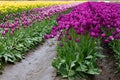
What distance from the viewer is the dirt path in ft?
22.3

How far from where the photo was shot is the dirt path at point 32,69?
680cm

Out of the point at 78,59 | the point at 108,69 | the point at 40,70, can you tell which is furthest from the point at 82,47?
the point at 40,70

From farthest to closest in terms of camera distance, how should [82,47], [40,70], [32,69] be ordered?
[32,69] < [40,70] < [82,47]

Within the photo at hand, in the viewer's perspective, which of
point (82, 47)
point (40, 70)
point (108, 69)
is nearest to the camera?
point (82, 47)

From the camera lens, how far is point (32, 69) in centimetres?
765

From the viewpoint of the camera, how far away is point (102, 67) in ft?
23.4

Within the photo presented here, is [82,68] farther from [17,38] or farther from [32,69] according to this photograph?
[17,38]

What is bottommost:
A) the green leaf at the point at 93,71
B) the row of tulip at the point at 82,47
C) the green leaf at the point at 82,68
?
the green leaf at the point at 93,71

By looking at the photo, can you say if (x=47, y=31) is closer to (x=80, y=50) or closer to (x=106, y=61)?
(x=106, y=61)

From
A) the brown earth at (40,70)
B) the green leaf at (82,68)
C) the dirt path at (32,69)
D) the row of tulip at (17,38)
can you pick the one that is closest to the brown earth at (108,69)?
the brown earth at (40,70)

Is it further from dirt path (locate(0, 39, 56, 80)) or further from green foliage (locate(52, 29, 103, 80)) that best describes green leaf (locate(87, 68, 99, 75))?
dirt path (locate(0, 39, 56, 80))

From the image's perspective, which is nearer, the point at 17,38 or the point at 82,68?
the point at 82,68

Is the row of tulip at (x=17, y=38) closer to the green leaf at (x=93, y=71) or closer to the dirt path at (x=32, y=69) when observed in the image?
the dirt path at (x=32, y=69)

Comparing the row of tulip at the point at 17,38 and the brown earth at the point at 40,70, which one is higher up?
the row of tulip at the point at 17,38
